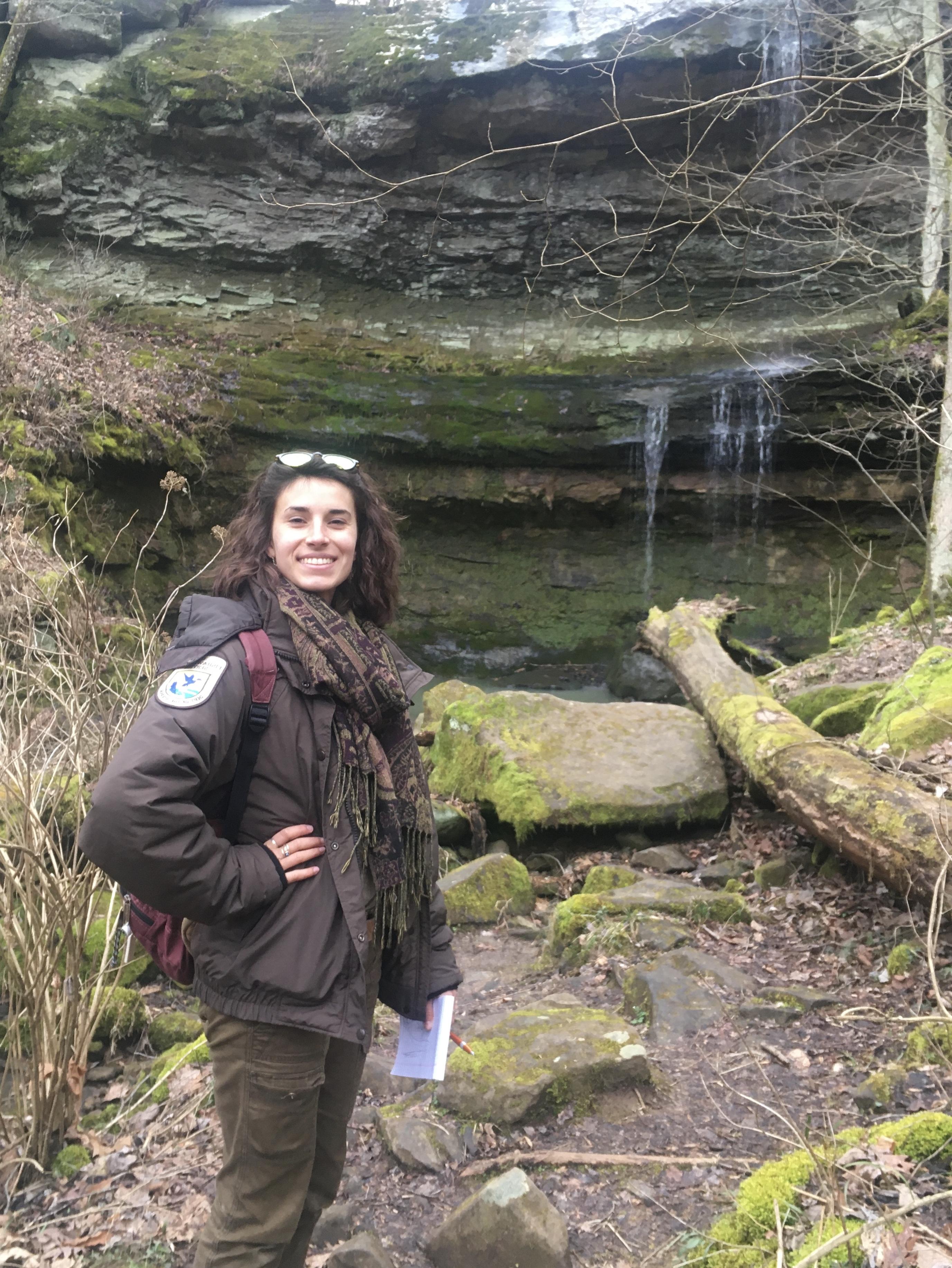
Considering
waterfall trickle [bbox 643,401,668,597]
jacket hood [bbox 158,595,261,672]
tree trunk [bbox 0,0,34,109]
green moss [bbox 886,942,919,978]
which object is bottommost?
green moss [bbox 886,942,919,978]

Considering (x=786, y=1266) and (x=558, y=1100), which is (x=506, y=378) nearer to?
(x=558, y=1100)

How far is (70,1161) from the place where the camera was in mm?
2734

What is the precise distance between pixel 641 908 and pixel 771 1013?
1.13m

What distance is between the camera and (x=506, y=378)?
1370 cm

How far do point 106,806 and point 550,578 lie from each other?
12.7 metres

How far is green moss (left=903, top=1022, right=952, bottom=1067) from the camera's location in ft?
8.71

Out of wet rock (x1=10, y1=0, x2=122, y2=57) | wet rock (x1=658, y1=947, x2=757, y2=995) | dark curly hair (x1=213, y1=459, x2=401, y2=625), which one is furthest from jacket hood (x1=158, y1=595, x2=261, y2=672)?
wet rock (x1=10, y1=0, x2=122, y2=57)

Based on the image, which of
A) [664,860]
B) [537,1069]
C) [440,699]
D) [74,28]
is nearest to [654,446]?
[440,699]

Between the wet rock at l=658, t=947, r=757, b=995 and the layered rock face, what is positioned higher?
the layered rock face

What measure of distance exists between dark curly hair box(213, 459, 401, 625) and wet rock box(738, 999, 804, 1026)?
2.29 metres

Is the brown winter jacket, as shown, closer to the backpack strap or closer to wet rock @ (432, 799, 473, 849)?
the backpack strap

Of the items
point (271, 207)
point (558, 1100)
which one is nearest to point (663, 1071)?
point (558, 1100)

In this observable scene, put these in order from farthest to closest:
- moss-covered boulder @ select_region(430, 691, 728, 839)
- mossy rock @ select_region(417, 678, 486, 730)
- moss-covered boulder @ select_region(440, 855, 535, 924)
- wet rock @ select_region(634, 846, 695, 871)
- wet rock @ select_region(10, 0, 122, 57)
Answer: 1. wet rock @ select_region(10, 0, 122, 57)
2. mossy rock @ select_region(417, 678, 486, 730)
3. moss-covered boulder @ select_region(430, 691, 728, 839)
4. wet rock @ select_region(634, 846, 695, 871)
5. moss-covered boulder @ select_region(440, 855, 535, 924)

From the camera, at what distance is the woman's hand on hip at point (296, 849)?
5.46 feet
